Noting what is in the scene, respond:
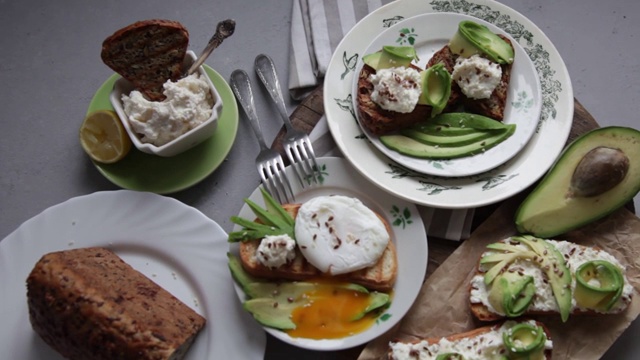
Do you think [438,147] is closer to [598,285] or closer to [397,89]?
[397,89]

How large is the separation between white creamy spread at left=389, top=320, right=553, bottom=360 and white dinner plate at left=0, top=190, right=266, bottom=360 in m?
0.57

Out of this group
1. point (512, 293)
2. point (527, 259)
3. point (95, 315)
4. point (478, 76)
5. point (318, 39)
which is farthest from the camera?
point (318, 39)

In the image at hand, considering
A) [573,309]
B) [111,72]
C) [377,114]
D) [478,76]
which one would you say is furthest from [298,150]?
[573,309]

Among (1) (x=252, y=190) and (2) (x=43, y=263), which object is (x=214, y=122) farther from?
(2) (x=43, y=263)

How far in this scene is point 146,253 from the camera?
8.87 feet

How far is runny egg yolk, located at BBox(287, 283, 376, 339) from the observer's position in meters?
2.51

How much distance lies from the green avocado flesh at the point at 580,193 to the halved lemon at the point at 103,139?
1.71 meters

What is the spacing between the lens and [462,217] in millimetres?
2717

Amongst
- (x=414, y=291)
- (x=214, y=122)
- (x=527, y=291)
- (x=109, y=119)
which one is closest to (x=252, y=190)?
(x=214, y=122)

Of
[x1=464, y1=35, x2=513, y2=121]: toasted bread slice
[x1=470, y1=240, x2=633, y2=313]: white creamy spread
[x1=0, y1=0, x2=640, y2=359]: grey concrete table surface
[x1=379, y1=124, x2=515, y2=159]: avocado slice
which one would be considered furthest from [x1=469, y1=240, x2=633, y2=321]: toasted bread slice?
[x1=0, y1=0, x2=640, y2=359]: grey concrete table surface

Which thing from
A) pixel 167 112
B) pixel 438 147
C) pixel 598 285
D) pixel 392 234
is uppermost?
pixel 167 112

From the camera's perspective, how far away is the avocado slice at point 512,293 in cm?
246

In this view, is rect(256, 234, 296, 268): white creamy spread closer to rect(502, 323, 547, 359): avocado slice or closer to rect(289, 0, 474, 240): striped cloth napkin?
rect(289, 0, 474, 240): striped cloth napkin

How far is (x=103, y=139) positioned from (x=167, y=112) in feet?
1.18
